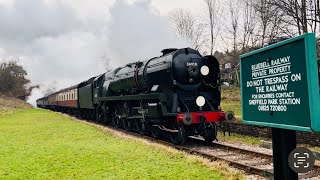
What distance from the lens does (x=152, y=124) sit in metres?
13.3

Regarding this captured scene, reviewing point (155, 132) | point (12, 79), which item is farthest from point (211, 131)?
point (12, 79)

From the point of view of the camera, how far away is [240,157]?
9.34 meters

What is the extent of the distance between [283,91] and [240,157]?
6007 mm

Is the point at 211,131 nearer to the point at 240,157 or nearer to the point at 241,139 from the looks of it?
the point at 241,139

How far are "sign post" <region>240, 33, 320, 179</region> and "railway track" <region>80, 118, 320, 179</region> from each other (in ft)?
9.56

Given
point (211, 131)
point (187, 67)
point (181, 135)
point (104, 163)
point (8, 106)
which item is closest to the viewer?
point (104, 163)

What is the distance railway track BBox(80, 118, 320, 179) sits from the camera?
23.1ft

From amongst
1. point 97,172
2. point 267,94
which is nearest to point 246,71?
point 267,94

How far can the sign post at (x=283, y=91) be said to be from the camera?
3223mm

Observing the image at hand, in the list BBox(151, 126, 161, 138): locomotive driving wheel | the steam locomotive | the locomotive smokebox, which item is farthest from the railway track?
the locomotive smokebox

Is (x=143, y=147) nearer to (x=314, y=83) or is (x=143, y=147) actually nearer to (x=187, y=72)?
(x=187, y=72)

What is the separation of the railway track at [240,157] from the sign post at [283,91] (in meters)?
2.91

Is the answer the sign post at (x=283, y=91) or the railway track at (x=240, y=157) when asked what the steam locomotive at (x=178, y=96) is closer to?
the railway track at (x=240, y=157)

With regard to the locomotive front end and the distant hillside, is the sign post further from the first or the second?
the distant hillside
